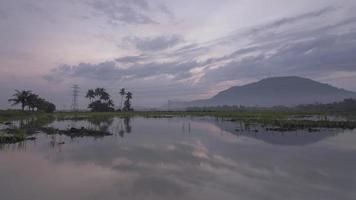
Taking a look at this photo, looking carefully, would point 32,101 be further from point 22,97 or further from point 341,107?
point 341,107

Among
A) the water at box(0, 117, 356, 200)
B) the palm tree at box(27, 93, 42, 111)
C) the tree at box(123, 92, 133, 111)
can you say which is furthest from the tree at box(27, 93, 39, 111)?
the water at box(0, 117, 356, 200)

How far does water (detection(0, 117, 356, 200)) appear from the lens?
10008 mm

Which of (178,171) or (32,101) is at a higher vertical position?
(32,101)

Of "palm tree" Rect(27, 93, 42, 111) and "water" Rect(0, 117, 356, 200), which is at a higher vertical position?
"palm tree" Rect(27, 93, 42, 111)

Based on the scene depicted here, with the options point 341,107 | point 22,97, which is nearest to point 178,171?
point 22,97

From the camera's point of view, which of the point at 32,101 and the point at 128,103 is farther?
the point at 128,103

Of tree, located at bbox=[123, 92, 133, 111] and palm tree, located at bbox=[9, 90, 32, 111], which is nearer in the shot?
palm tree, located at bbox=[9, 90, 32, 111]

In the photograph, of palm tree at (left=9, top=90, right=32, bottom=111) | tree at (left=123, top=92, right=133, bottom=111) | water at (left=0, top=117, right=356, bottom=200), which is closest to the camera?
water at (left=0, top=117, right=356, bottom=200)

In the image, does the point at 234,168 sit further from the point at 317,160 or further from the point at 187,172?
the point at 317,160

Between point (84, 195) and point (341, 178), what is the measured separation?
10.3m

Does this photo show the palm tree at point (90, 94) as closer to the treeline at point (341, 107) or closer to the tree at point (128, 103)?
the tree at point (128, 103)

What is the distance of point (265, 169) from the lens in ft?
44.3

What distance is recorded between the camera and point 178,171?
13.2 metres

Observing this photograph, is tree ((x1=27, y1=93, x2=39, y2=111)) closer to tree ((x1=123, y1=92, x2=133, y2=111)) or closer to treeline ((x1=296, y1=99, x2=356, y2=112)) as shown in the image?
tree ((x1=123, y1=92, x2=133, y2=111))
